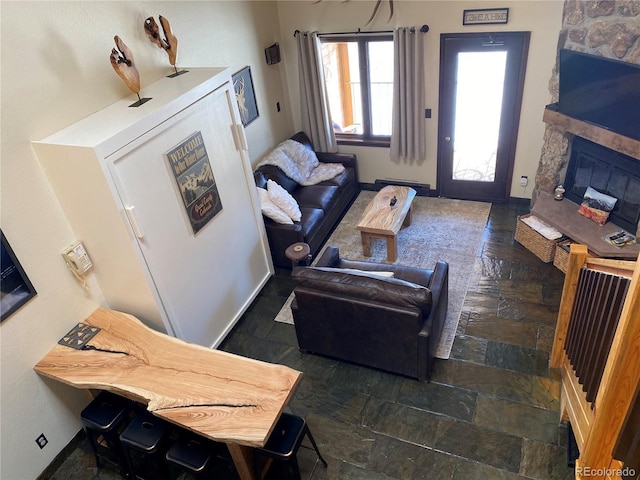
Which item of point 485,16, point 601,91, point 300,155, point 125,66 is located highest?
point 125,66

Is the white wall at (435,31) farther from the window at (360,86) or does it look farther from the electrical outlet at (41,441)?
the electrical outlet at (41,441)

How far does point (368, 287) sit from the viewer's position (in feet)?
11.3

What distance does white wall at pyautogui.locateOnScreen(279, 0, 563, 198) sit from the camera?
482cm

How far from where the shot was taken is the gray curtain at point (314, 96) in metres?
5.70

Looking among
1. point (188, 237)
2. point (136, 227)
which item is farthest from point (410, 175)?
point (136, 227)

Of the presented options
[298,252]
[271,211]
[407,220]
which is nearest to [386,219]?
[407,220]

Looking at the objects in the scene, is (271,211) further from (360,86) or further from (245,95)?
(360,86)

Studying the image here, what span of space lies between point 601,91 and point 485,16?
1478 millimetres

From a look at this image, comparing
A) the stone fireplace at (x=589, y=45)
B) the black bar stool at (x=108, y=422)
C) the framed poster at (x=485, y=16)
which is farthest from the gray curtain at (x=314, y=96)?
the black bar stool at (x=108, y=422)

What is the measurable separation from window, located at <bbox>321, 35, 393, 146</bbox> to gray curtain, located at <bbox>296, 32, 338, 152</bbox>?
0.19 metres

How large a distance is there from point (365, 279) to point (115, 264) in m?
1.81

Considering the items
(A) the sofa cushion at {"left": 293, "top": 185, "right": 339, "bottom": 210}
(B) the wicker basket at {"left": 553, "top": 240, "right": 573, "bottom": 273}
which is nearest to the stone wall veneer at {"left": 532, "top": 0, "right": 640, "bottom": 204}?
(B) the wicker basket at {"left": 553, "top": 240, "right": 573, "bottom": 273}

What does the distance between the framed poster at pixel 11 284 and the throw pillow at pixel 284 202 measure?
2566 mm

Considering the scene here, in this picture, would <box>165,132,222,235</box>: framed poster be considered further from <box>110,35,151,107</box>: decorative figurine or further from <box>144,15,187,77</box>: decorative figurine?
<box>144,15,187,77</box>: decorative figurine
